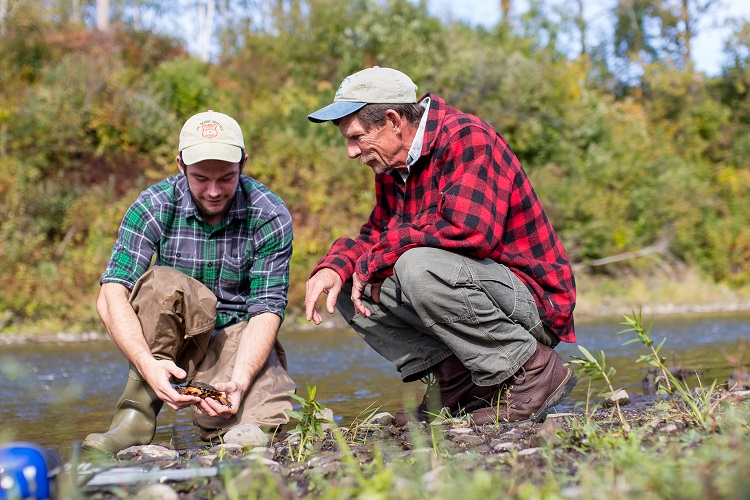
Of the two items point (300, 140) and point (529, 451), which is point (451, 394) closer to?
point (529, 451)

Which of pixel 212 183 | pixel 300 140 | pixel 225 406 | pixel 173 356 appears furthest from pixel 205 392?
pixel 300 140

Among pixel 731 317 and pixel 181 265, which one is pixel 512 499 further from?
pixel 731 317

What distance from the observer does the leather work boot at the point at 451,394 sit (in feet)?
11.2

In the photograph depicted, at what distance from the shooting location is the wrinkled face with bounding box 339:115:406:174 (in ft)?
11.0

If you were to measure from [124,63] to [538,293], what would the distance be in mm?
15045

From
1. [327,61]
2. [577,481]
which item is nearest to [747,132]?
[327,61]

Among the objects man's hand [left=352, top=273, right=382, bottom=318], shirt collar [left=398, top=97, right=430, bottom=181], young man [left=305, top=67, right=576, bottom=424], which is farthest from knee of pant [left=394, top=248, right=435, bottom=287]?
shirt collar [left=398, top=97, right=430, bottom=181]

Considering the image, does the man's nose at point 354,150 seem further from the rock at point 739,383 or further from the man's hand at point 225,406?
the rock at point 739,383

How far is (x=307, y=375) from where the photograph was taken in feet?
18.1

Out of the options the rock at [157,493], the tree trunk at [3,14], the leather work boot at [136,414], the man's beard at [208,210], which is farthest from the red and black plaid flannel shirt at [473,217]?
the tree trunk at [3,14]

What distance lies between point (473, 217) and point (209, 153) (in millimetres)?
1198

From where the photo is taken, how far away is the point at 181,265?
366 cm

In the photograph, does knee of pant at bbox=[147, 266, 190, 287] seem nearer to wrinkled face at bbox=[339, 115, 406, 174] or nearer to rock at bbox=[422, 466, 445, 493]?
wrinkled face at bbox=[339, 115, 406, 174]

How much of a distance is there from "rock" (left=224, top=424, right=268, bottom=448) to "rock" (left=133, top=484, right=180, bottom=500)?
2.88 ft
